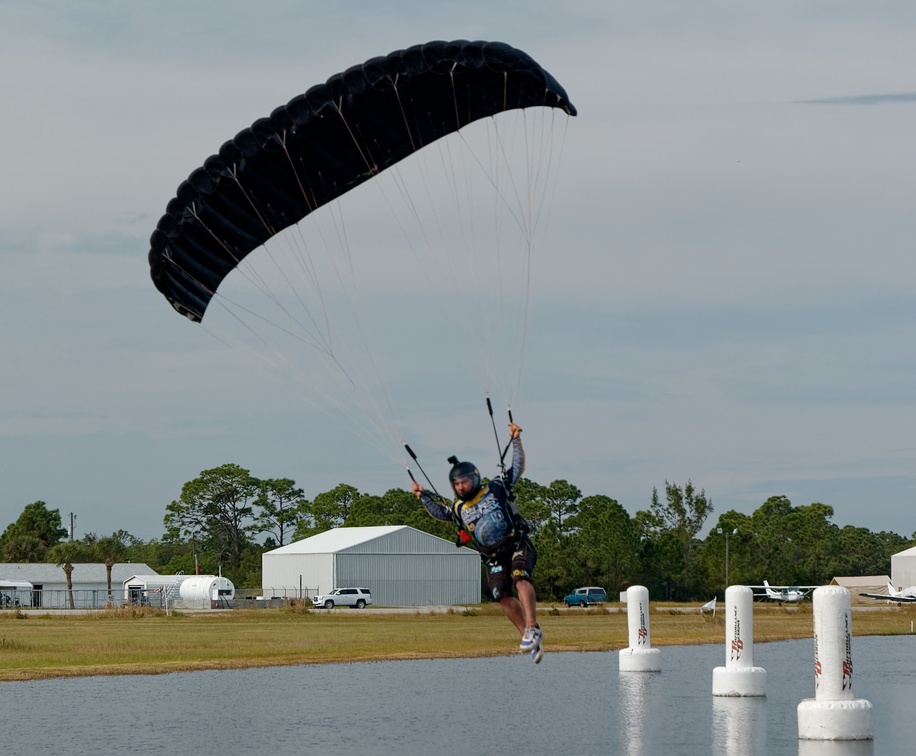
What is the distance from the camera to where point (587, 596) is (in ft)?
301

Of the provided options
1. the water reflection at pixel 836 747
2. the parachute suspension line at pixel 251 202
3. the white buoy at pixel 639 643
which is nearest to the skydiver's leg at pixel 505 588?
the water reflection at pixel 836 747

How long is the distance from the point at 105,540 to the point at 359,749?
404ft

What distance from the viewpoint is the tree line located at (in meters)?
102

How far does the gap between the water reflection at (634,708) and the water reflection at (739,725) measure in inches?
41.7

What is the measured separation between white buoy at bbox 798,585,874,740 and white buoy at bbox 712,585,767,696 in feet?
19.8

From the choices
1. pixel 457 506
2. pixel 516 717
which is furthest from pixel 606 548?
A: pixel 457 506

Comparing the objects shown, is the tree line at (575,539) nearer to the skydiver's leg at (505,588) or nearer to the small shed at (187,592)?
the small shed at (187,592)

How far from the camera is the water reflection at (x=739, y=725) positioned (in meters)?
18.5

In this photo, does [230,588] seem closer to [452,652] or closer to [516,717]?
[452,652]

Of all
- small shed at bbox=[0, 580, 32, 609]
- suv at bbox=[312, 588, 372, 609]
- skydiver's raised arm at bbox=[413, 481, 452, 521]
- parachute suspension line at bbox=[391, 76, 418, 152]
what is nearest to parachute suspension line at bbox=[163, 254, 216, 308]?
parachute suspension line at bbox=[391, 76, 418, 152]

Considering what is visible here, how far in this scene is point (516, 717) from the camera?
2247 centimetres

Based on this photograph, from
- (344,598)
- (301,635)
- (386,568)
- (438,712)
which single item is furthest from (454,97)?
(386,568)

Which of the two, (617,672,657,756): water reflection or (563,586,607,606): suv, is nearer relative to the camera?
(617,672,657,756): water reflection

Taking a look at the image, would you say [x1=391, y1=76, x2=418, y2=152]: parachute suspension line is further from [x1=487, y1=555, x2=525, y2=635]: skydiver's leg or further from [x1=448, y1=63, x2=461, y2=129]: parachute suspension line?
[x1=487, y1=555, x2=525, y2=635]: skydiver's leg
